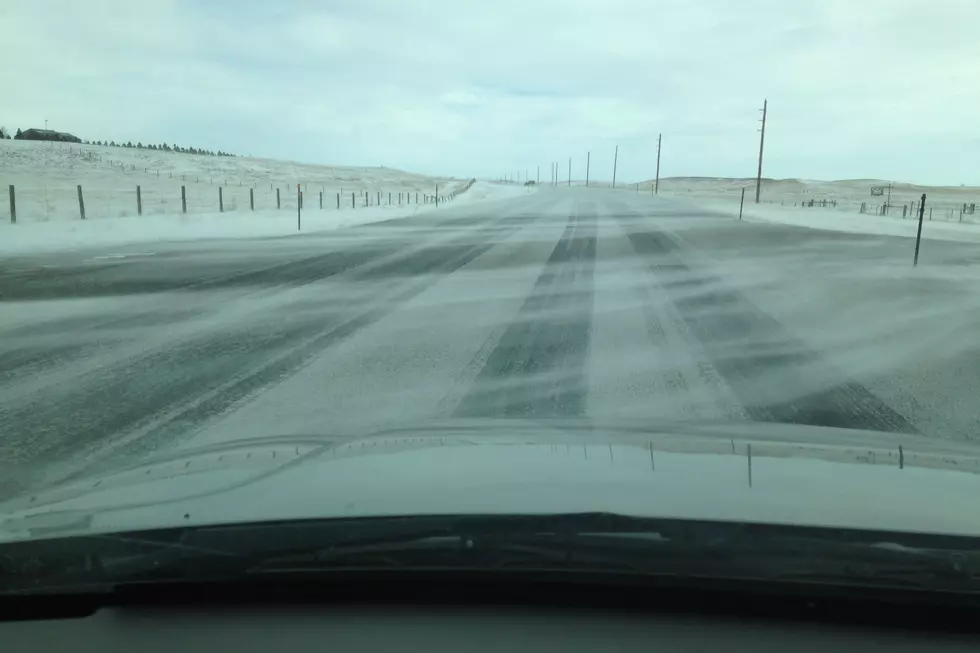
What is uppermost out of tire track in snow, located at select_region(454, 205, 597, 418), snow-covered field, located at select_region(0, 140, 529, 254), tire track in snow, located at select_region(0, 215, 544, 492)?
snow-covered field, located at select_region(0, 140, 529, 254)

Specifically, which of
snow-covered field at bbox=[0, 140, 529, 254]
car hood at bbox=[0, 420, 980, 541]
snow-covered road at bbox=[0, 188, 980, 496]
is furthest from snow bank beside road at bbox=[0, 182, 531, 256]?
car hood at bbox=[0, 420, 980, 541]

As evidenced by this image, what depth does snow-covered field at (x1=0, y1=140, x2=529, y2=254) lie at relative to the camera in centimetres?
2311

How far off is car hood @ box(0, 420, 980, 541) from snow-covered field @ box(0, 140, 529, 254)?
17.4 m

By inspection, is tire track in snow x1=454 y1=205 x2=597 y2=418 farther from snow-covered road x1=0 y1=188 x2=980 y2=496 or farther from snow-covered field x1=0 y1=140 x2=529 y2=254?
snow-covered field x1=0 y1=140 x2=529 y2=254

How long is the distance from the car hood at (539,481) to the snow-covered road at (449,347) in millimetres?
1120

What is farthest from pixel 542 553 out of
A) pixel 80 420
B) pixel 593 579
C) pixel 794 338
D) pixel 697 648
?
pixel 794 338

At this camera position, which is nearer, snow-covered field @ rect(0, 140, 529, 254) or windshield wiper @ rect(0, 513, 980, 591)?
windshield wiper @ rect(0, 513, 980, 591)

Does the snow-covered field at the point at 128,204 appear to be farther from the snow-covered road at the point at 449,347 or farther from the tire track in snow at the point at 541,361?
the tire track in snow at the point at 541,361

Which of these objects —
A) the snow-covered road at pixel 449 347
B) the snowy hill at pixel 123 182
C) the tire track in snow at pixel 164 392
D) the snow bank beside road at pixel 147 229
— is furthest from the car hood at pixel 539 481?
the snowy hill at pixel 123 182

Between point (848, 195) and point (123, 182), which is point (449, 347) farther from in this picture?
point (848, 195)

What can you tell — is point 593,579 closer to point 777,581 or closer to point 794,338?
point 777,581

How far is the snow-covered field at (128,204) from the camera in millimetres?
23109

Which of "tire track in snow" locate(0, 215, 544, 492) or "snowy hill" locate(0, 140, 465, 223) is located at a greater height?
"snowy hill" locate(0, 140, 465, 223)

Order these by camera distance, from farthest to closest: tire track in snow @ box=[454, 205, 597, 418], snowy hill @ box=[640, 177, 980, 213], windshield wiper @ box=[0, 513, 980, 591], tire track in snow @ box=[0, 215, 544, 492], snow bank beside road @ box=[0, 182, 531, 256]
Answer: snowy hill @ box=[640, 177, 980, 213] < snow bank beside road @ box=[0, 182, 531, 256] < tire track in snow @ box=[454, 205, 597, 418] < tire track in snow @ box=[0, 215, 544, 492] < windshield wiper @ box=[0, 513, 980, 591]
